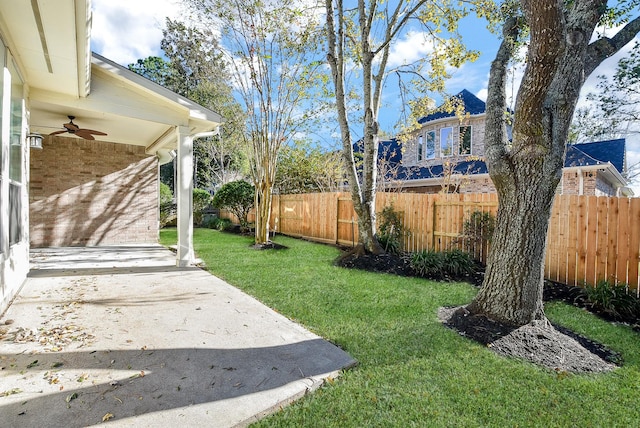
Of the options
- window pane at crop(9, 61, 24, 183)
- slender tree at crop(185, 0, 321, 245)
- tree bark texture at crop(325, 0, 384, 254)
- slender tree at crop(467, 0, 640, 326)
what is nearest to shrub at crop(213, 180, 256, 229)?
slender tree at crop(185, 0, 321, 245)

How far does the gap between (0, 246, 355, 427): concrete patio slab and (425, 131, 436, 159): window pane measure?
1192 cm

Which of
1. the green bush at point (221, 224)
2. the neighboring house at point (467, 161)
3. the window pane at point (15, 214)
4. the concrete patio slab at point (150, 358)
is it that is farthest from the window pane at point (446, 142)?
the window pane at point (15, 214)

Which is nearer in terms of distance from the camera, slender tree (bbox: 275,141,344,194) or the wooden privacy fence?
the wooden privacy fence

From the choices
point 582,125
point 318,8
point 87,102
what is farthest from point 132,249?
point 582,125

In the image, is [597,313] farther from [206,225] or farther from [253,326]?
[206,225]

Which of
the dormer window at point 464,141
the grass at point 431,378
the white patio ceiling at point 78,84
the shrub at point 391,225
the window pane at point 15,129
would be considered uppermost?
the dormer window at point 464,141

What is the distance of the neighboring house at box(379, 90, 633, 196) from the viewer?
10352 millimetres

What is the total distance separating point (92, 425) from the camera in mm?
1813

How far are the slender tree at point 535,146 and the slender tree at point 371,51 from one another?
3709 mm

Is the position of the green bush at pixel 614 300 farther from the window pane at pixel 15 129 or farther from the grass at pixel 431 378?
the window pane at pixel 15 129

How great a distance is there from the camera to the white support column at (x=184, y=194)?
6.14 meters

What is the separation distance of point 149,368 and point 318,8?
786cm

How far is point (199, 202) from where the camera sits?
1662cm

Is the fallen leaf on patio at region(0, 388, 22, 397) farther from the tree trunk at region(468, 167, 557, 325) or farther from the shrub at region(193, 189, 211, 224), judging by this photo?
the shrub at region(193, 189, 211, 224)
